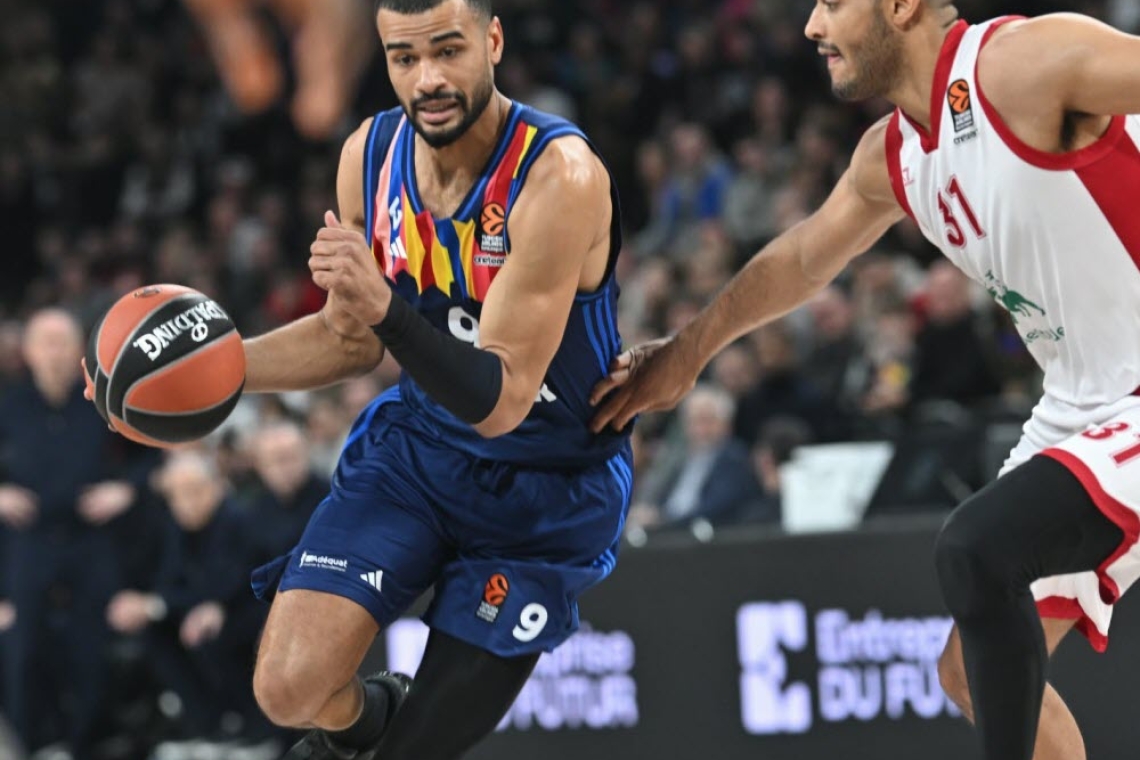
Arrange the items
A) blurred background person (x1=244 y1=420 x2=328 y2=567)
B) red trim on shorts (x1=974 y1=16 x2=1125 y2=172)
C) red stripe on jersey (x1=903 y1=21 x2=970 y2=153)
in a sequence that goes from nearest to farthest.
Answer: red trim on shorts (x1=974 y1=16 x2=1125 y2=172) < red stripe on jersey (x1=903 y1=21 x2=970 y2=153) < blurred background person (x1=244 y1=420 x2=328 y2=567)

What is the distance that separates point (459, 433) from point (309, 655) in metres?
0.71

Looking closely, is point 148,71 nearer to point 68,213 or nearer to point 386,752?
point 68,213

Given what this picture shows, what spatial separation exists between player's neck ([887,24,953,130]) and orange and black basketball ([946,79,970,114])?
0.10 m

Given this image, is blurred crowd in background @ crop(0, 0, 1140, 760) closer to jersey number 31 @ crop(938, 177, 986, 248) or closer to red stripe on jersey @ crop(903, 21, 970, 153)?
jersey number 31 @ crop(938, 177, 986, 248)

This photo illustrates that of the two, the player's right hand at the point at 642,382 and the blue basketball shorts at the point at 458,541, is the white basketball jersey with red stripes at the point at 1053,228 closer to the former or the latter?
the player's right hand at the point at 642,382

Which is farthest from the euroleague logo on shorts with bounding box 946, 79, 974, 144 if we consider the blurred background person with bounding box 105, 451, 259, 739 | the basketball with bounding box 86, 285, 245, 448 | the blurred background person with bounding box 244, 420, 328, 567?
the blurred background person with bounding box 105, 451, 259, 739

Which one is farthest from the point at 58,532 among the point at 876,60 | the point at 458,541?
the point at 876,60

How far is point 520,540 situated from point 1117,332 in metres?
1.59

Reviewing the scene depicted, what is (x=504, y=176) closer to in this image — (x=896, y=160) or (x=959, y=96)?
(x=896, y=160)

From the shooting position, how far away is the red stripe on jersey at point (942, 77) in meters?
4.41

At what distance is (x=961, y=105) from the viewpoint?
4.36 m

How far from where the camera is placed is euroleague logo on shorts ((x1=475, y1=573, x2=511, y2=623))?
15.6ft

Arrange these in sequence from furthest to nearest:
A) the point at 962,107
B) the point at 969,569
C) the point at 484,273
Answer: the point at 484,273, the point at 962,107, the point at 969,569

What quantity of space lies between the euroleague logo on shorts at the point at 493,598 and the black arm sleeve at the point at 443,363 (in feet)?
1.83
